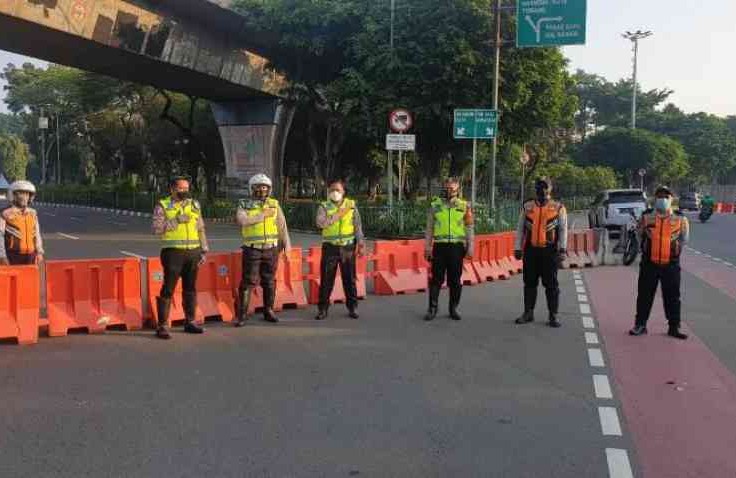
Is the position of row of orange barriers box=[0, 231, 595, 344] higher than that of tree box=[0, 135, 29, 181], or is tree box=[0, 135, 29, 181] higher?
tree box=[0, 135, 29, 181]

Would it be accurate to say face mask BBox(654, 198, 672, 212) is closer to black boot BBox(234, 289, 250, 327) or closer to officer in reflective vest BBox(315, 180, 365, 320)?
officer in reflective vest BBox(315, 180, 365, 320)

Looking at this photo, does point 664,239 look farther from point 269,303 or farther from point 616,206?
point 616,206

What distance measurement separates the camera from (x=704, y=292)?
1259cm

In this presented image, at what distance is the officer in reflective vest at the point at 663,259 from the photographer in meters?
8.52

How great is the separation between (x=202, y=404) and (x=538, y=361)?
3.28 meters

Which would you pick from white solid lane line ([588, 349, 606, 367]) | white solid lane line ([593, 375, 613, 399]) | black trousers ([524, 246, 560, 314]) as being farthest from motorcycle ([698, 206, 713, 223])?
white solid lane line ([593, 375, 613, 399])

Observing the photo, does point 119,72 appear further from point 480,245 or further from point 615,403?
point 615,403

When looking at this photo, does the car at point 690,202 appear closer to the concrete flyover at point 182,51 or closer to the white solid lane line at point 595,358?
the concrete flyover at point 182,51

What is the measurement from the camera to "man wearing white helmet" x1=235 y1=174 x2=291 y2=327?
29.3 ft

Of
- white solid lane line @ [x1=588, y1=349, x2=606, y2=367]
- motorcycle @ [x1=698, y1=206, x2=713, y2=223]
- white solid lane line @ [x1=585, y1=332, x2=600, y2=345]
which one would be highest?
motorcycle @ [x1=698, y1=206, x2=713, y2=223]

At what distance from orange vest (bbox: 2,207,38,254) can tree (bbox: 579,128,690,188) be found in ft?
202

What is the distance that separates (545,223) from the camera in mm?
9266

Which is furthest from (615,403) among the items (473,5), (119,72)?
(119,72)

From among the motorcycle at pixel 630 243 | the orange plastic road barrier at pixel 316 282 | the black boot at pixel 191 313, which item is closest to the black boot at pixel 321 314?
the orange plastic road barrier at pixel 316 282
